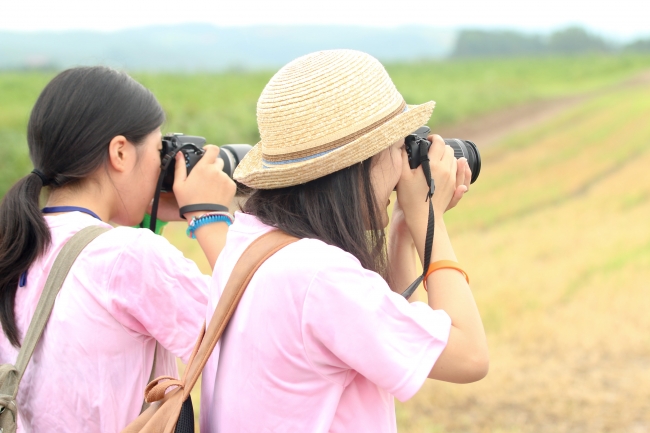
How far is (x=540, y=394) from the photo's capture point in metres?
3.52

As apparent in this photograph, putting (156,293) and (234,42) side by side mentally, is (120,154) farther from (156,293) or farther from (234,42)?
(234,42)

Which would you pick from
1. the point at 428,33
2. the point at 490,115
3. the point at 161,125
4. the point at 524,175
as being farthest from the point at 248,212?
the point at 428,33

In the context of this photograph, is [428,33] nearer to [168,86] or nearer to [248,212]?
[168,86]

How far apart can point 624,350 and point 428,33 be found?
152 meters

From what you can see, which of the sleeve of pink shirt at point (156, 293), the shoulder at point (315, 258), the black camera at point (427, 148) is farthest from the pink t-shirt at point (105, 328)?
the black camera at point (427, 148)

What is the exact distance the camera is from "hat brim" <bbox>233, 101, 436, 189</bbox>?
1082mm

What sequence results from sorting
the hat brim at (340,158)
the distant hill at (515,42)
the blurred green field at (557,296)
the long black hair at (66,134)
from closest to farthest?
1. the hat brim at (340,158)
2. the long black hair at (66,134)
3. the blurred green field at (557,296)
4. the distant hill at (515,42)

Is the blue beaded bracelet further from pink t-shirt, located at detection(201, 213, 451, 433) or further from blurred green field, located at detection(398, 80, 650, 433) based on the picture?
blurred green field, located at detection(398, 80, 650, 433)

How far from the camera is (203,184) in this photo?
1.57 m

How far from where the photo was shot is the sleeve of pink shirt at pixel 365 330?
97 cm

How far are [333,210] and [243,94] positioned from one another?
22.8 meters

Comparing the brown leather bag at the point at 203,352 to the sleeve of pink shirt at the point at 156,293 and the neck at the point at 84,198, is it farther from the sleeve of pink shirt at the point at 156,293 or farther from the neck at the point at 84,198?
the neck at the point at 84,198

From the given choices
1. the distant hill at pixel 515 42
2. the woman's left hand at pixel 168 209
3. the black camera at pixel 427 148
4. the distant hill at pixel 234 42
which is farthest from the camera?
the distant hill at pixel 234 42

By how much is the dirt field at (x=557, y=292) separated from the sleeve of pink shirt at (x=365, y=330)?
2328mm
